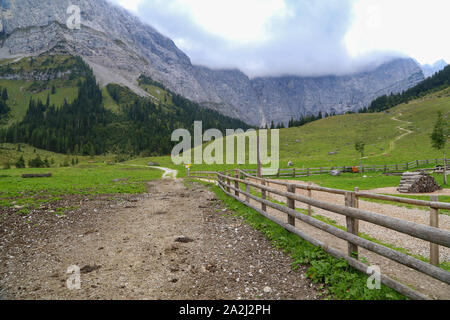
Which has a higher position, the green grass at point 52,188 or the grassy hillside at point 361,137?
the grassy hillside at point 361,137

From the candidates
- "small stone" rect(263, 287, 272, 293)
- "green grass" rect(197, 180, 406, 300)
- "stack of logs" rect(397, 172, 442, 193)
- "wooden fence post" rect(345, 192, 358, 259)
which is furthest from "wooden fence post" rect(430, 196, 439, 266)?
"stack of logs" rect(397, 172, 442, 193)

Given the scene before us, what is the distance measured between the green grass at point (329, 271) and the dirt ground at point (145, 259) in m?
0.29

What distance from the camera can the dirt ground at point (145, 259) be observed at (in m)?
4.94

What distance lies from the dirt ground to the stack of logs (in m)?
19.5

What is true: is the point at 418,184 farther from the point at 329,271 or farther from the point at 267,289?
the point at 267,289

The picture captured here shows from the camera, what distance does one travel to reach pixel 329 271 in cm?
505

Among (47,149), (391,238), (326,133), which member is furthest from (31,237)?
(47,149)

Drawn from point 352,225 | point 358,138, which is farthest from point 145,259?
point 358,138

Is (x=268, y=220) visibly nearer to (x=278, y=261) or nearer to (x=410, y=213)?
(x=278, y=261)

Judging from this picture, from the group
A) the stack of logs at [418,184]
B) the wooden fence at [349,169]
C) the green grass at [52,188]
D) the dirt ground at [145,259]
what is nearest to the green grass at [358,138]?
the wooden fence at [349,169]

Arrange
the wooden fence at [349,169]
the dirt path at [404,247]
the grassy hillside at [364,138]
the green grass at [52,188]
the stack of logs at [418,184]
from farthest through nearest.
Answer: the grassy hillside at [364,138], the wooden fence at [349,169], the stack of logs at [418,184], the green grass at [52,188], the dirt path at [404,247]

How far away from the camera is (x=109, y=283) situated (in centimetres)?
533

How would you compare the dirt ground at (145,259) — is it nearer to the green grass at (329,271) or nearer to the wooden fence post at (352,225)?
the green grass at (329,271)
